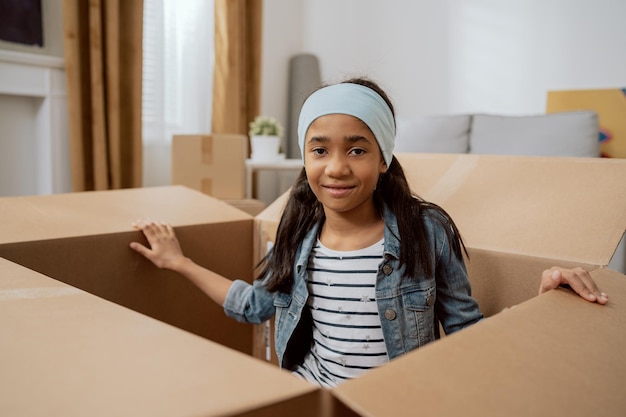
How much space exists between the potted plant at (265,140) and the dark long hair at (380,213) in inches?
77.5

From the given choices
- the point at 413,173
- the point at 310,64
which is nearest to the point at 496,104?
the point at 310,64

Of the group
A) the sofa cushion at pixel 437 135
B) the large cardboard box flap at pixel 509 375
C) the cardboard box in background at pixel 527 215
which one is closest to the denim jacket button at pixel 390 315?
the cardboard box in background at pixel 527 215

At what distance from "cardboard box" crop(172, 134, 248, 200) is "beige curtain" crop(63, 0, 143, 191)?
561 millimetres

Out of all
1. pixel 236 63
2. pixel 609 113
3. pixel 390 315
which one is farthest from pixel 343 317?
pixel 236 63

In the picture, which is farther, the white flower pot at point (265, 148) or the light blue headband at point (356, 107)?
the white flower pot at point (265, 148)

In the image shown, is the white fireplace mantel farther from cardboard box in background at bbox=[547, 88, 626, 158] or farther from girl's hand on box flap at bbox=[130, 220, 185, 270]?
cardboard box in background at bbox=[547, 88, 626, 158]

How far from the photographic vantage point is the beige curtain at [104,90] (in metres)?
2.43

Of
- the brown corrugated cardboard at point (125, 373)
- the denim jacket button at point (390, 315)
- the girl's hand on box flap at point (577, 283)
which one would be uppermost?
the brown corrugated cardboard at point (125, 373)

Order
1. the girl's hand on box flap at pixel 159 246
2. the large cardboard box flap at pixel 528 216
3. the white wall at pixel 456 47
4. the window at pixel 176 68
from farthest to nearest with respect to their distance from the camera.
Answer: the window at pixel 176 68, the white wall at pixel 456 47, the girl's hand on box flap at pixel 159 246, the large cardboard box flap at pixel 528 216

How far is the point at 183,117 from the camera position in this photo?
314cm

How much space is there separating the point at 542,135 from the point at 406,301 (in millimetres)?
1494

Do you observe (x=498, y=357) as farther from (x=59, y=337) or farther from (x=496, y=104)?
(x=496, y=104)

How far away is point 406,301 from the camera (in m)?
0.80

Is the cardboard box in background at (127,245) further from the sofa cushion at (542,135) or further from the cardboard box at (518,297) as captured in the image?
the sofa cushion at (542,135)
